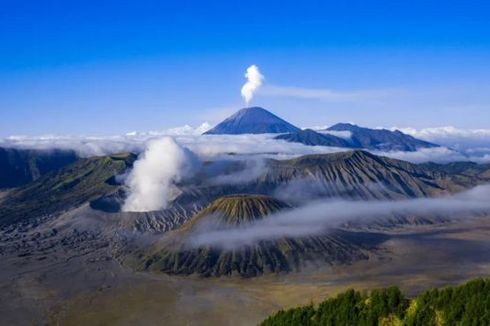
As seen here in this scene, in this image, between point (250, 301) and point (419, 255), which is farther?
point (419, 255)

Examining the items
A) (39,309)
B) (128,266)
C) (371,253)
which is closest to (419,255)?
(371,253)

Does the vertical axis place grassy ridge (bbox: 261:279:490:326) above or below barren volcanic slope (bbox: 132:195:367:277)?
above

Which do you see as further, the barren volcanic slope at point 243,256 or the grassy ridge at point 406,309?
the barren volcanic slope at point 243,256

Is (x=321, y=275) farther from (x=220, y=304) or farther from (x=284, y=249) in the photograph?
(x=220, y=304)

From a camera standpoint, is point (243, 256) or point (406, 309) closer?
point (406, 309)

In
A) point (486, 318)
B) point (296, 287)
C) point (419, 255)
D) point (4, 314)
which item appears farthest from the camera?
point (419, 255)

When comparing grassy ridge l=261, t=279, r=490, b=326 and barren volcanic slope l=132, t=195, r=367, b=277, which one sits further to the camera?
barren volcanic slope l=132, t=195, r=367, b=277

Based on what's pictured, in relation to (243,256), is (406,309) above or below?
above

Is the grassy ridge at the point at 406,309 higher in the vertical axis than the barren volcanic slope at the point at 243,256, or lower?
higher
